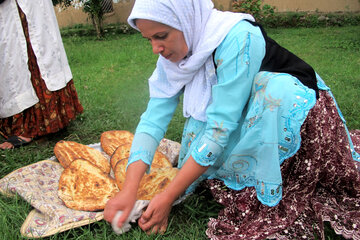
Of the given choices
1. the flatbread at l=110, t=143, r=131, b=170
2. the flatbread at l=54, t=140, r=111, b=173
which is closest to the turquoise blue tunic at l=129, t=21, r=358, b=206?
the flatbread at l=110, t=143, r=131, b=170

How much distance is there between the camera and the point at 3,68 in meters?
2.60

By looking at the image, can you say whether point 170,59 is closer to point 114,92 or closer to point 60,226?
point 60,226

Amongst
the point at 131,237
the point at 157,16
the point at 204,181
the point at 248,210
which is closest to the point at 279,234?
the point at 248,210

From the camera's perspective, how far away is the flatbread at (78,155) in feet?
7.39

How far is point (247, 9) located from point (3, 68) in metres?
7.78

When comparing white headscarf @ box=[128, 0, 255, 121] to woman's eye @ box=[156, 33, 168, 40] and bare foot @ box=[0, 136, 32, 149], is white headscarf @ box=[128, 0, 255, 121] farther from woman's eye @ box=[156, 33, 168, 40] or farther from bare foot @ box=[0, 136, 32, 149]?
bare foot @ box=[0, 136, 32, 149]

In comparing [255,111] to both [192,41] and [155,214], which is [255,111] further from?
[155,214]

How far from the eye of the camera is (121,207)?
1.58 metres

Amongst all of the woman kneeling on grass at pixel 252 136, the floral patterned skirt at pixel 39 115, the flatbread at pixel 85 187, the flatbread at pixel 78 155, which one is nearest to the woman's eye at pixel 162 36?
the woman kneeling on grass at pixel 252 136

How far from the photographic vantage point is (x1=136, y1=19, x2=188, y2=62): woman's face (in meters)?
1.50

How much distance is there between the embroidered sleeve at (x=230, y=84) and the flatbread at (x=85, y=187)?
0.68m

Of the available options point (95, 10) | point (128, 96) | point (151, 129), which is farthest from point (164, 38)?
point (95, 10)

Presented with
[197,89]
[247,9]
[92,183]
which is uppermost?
[197,89]

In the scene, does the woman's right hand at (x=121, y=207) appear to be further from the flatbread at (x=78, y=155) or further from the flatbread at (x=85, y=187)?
the flatbread at (x=78, y=155)
